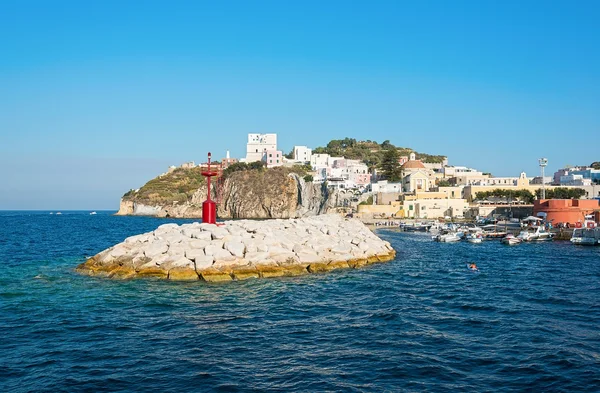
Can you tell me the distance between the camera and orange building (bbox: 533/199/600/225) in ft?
214

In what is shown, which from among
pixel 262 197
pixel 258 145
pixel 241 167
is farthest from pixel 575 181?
pixel 258 145

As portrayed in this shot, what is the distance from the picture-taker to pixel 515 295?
23.1 meters

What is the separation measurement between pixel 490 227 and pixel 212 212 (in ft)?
164

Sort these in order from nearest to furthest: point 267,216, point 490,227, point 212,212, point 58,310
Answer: point 58,310 → point 212,212 → point 490,227 → point 267,216

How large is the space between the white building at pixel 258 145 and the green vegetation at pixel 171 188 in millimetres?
18456

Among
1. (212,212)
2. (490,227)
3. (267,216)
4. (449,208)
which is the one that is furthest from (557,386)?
(267,216)

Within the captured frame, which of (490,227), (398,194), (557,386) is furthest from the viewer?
(398,194)

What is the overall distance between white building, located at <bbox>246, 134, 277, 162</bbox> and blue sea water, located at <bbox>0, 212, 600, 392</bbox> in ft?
423

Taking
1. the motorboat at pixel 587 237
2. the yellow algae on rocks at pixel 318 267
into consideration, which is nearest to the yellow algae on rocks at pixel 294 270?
the yellow algae on rocks at pixel 318 267

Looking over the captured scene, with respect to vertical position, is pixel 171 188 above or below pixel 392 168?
below

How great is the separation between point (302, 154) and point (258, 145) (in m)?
15.1

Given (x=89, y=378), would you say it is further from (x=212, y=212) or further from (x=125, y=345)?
(x=212, y=212)

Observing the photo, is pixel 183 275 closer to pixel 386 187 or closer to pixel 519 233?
pixel 519 233

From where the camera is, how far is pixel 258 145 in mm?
158125
